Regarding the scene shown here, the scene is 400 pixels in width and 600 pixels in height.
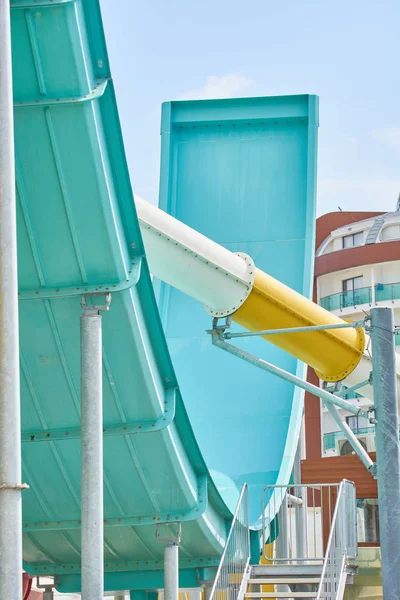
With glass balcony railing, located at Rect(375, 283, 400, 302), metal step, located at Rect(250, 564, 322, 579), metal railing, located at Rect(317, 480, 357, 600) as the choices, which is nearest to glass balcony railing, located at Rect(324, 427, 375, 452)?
glass balcony railing, located at Rect(375, 283, 400, 302)

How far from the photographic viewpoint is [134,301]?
41.2 ft

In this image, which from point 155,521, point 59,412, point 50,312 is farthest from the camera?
point 155,521

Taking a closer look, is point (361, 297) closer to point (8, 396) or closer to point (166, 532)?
point (166, 532)

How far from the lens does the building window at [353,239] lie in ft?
212

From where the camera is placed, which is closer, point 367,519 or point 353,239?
point 367,519

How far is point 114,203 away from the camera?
11.8 m

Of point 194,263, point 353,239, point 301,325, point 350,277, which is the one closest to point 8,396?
point 194,263

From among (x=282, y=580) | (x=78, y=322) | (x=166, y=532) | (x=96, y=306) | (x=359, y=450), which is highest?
(x=78, y=322)

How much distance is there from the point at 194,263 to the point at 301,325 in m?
2.12

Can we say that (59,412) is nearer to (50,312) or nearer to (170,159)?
(50,312)

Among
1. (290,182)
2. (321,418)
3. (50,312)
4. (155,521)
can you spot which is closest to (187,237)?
(50,312)

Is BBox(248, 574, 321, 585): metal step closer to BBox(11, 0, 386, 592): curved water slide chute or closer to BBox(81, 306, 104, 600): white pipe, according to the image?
BBox(11, 0, 386, 592): curved water slide chute

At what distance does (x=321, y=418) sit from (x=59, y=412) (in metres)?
49.9

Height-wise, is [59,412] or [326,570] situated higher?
[59,412]
